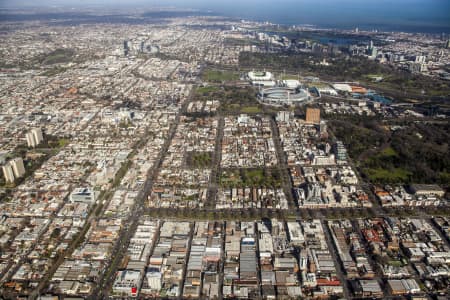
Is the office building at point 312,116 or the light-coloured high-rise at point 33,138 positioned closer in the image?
the light-coloured high-rise at point 33,138

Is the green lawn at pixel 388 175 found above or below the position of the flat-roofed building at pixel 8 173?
below

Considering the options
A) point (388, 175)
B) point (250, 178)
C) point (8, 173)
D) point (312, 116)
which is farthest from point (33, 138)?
point (388, 175)

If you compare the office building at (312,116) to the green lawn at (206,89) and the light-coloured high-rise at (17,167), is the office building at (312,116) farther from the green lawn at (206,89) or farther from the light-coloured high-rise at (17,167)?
the light-coloured high-rise at (17,167)

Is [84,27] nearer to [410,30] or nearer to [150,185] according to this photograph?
[410,30]

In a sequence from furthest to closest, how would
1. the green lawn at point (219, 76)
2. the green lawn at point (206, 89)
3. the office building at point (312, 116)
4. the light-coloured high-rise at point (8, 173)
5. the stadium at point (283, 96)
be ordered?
the green lawn at point (219, 76)
the green lawn at point (206, 89)
the stadium at point (283, 96)
the office building at point (312, 116)
the light-coloured high-rise at point (8, 173)

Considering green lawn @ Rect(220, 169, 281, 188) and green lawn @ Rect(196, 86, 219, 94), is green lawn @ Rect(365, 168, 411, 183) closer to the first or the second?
green lawn @ Rect(220, 169, 281, 188)

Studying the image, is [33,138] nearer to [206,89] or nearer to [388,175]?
[206,89]

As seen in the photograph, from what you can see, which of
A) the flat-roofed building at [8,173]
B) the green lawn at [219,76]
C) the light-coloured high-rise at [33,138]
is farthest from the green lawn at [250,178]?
the green lawn at [219,76]

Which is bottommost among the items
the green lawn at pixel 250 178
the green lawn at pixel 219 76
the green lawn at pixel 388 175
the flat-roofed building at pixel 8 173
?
the green lawn at pixel 388 175

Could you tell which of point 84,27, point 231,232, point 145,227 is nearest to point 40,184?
point 145,227

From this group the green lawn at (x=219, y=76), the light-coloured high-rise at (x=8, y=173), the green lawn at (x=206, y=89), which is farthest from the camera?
the green lawn at (x=219, y=76)

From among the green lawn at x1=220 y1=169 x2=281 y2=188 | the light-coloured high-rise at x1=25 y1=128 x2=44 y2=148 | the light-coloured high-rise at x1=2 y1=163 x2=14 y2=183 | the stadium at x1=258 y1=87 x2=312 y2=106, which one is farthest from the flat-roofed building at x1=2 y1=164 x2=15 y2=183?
the stadium at x1=258 y1=87 x2=312 y2=106
